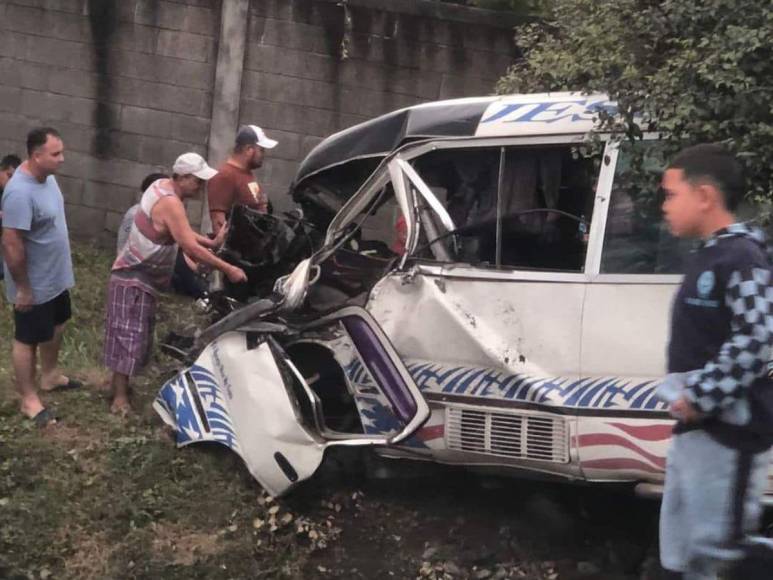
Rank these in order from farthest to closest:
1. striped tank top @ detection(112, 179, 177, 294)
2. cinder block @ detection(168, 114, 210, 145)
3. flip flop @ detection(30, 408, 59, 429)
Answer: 1. cinder block @ detection(168, 114, 210, 145)
2. striped tank top @ detection(112, 179, 177, 294)
3. flip flop @ detection(30, 408, 59, 429)

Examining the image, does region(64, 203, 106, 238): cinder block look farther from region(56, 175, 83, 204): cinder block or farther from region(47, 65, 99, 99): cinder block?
region(47, 65, 99, 99): cinder block

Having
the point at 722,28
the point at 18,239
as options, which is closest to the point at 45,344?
the point at 18,239

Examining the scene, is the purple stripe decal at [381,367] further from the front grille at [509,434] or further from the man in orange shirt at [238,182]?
the man in orange shirt at [238,182]

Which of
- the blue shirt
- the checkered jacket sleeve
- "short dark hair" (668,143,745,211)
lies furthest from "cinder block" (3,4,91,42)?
the checkered jacket sleeve

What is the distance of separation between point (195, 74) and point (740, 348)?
21.9ft

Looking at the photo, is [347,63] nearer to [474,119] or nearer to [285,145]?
[285,145]

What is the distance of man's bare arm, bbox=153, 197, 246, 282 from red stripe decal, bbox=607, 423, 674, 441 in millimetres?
2295

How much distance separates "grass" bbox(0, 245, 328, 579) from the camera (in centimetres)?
444

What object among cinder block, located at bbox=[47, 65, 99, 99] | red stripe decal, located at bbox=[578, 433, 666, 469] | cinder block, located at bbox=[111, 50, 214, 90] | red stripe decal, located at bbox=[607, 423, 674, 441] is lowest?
red stripe decal, located at bbox=[578, 433, 666, 469]

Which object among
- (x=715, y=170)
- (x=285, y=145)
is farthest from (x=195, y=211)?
(x=715, y=170)

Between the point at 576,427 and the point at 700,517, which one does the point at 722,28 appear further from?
the point at 700,517

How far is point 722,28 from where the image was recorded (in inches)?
159

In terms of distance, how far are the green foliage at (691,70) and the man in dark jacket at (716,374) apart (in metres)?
0.94

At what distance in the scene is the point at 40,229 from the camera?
5445 mm
